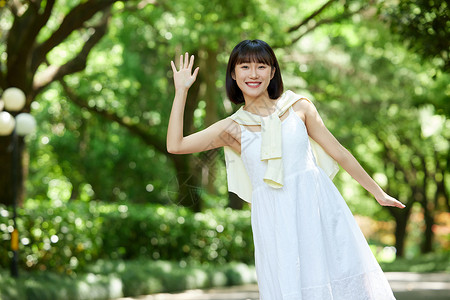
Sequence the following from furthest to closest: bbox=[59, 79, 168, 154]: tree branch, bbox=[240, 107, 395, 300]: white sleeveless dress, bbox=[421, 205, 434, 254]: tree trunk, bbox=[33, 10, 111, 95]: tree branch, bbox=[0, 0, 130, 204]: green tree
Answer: bbox=[421, 205, 434, 254]: tree trunk
bbox=[59, 79, 168, 154]: tree branch
bbox=[33, 10, 111, 95]: tree branch
bbox=[0, 0, 130, 204]: green tree
bbox=[240, 107, 395, 300]: white sleeveless dress

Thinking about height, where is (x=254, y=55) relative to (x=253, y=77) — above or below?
above

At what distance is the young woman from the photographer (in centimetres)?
350

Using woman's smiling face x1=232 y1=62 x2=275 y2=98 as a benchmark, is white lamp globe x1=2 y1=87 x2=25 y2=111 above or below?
above

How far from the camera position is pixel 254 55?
374cm

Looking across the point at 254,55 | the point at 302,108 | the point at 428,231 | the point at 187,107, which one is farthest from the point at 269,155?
the point at 428,231

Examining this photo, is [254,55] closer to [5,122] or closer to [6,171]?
[5,122]

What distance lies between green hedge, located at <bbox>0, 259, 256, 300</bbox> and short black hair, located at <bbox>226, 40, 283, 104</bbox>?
26.3 ft

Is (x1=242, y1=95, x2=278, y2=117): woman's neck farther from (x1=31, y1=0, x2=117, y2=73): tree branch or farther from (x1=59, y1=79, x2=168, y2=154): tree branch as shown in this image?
(x1=59, y1=79, x2=168, y2=154): tree branch

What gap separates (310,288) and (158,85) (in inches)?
801

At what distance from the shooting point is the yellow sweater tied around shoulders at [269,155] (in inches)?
139

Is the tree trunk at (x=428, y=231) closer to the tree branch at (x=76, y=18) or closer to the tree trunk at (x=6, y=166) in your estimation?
the tree trunk at (x=6, y=166)

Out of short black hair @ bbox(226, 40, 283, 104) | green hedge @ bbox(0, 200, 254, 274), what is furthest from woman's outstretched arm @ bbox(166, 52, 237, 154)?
green hedge @ bbox(0, 200, 254, 274)

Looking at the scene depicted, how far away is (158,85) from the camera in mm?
23469

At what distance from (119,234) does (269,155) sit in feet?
46.7
